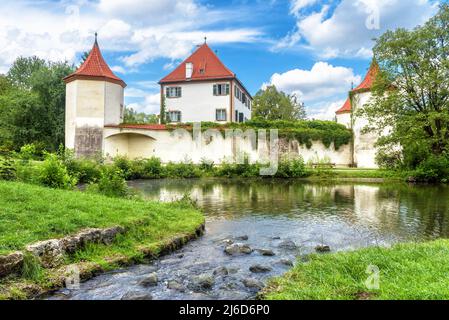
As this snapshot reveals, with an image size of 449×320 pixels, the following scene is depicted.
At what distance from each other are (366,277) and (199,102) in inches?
1383

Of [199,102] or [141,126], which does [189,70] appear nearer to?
[199,102]

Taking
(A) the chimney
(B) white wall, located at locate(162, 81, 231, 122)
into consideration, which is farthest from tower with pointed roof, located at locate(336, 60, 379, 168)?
(A) the chimney

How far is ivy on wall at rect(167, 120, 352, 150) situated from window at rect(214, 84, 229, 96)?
5.03m

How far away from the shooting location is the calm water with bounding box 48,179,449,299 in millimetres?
5965

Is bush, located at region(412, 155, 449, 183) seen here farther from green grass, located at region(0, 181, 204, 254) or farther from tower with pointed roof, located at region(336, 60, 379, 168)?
green grass, located at region(0, 181, 204, 254)

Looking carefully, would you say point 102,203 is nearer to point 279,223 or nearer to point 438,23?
point 279,223

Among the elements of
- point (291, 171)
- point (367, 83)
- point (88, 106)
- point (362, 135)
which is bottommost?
point (291, 171)

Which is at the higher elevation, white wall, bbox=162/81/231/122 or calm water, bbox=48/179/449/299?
white wall, bbox=162/81/231/122

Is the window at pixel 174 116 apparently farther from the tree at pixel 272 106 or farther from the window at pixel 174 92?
the tree at pixel 272 106

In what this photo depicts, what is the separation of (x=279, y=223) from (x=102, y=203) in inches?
204

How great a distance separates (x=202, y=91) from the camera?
39281mm

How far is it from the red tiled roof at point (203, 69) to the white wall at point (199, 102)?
64 centimetres

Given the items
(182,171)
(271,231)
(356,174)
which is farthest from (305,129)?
(271,231)

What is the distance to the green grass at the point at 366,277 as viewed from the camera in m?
4.58
